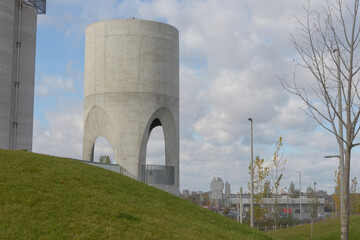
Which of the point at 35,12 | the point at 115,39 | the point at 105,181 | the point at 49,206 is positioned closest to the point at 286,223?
the point at 115,39

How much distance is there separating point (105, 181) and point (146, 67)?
20.4 metres

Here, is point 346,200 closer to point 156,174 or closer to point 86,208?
point 86,208

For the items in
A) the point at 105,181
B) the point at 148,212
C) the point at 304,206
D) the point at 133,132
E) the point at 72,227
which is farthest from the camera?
the point at 304,206

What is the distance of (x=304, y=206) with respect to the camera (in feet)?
339

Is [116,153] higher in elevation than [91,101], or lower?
lower

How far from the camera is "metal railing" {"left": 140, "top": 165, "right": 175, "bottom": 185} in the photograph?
35.8 m

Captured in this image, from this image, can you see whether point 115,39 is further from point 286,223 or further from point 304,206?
point 304,206

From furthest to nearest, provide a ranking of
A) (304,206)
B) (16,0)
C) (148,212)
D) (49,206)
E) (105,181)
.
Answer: (304,206) < (16,0) < (105,181) < (148,212) < (49,206)

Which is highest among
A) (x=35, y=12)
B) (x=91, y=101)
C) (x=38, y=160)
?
(x=35, y=12)

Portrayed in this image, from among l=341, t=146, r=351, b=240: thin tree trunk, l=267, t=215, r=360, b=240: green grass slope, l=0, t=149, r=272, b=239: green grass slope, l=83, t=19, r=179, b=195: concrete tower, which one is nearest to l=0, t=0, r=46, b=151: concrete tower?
l=83, t=19, r=179, b=195: concrete tower

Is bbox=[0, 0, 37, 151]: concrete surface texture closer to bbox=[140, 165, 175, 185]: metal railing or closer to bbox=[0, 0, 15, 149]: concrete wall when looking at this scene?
bbox=[0, 0, 15, 149]: concrete wall

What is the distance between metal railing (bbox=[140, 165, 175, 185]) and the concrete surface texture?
1131 cm

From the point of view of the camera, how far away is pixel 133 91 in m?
35.7

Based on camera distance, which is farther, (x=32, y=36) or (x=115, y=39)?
(x=32, y=36)
